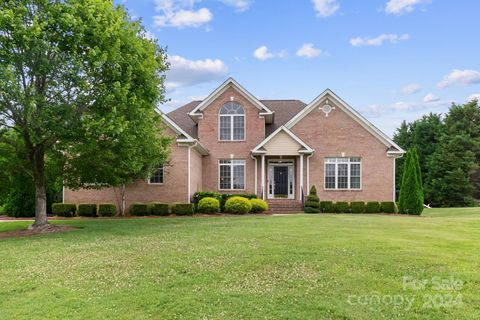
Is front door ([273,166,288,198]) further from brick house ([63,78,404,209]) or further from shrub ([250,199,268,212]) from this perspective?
shrub ([250,199,268,212])

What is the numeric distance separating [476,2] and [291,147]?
41.4ft

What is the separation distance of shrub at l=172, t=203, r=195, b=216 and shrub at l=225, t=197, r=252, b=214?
1.98 meters

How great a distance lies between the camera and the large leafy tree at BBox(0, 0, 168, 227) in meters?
12.5

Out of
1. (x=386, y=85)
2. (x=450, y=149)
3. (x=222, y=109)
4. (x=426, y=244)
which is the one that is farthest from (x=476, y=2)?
(x=450, y=149)

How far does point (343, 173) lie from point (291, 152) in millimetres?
3861

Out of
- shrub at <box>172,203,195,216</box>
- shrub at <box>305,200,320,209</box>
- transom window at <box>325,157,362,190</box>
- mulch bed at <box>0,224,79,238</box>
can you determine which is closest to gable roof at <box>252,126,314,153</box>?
transom window at <box>325,157,362,190</box>

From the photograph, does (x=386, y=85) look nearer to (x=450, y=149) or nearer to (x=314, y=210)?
(x=314, y=210)

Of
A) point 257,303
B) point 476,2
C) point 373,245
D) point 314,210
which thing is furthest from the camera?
point 314,210

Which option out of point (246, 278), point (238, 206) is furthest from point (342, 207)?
point (246, 278)

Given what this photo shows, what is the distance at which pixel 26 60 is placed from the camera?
12.8 m

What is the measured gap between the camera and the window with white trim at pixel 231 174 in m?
26.1

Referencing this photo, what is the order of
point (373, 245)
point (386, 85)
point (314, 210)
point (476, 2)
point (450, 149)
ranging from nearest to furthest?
point (373, 245) → point (476, 2) → point (386, 85) → point (314, 210) → point (450, 149)

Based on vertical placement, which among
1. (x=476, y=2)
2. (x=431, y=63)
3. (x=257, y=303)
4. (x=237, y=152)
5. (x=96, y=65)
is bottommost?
(x=257, y=303)

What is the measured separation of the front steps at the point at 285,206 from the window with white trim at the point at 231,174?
2447 millimetres
